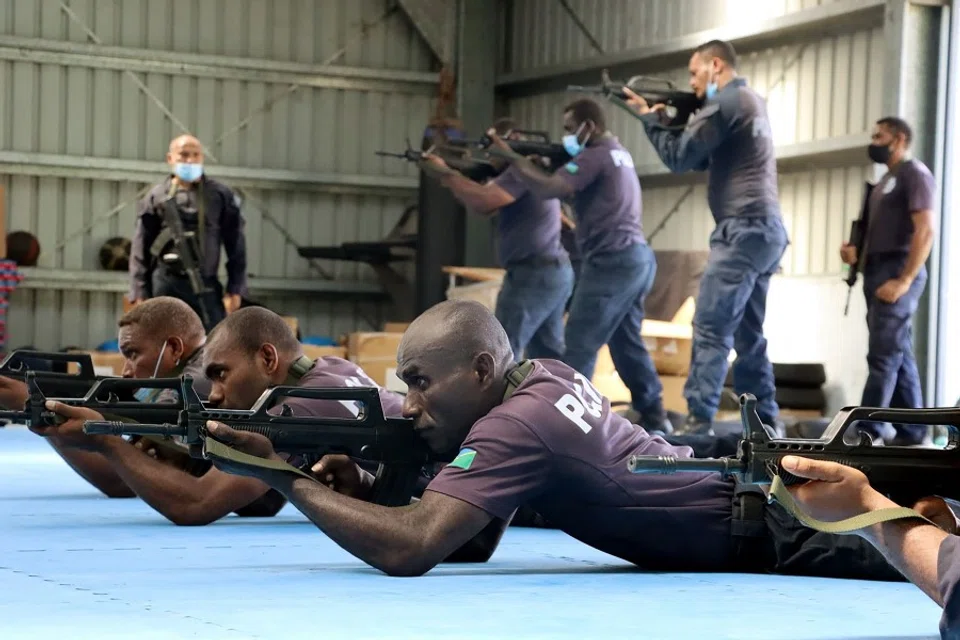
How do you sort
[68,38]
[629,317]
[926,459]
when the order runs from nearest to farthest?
[926,459] < [629,317] < [68,38]

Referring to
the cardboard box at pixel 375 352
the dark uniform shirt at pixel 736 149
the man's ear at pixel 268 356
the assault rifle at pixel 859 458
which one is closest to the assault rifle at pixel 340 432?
the man's ear at pixel 268 356

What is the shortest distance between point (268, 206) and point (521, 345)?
9000mm

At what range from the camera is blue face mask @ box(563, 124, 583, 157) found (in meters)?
10.0

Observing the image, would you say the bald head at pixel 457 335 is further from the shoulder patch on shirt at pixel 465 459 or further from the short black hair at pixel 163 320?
the short black hair at pixel 163 320

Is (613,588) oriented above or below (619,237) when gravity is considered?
below

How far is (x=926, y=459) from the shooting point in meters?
3.12


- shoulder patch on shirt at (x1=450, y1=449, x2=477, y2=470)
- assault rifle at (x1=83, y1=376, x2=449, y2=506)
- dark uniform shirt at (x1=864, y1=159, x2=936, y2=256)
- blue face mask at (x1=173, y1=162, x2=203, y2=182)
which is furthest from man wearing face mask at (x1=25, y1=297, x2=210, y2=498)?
dark uniform shirt at (x1=864, y1=159, x2=936, y2=256)

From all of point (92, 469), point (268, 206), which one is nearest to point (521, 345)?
point (92, 469)

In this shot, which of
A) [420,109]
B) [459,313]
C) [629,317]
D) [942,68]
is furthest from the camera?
[420,109]

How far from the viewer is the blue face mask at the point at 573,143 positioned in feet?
33.0

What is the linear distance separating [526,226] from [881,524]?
25.4ft

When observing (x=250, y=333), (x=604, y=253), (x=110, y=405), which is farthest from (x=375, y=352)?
(x=250, y=333)

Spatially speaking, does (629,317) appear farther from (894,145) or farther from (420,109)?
(420,109)

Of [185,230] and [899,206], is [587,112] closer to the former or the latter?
[899,206]
